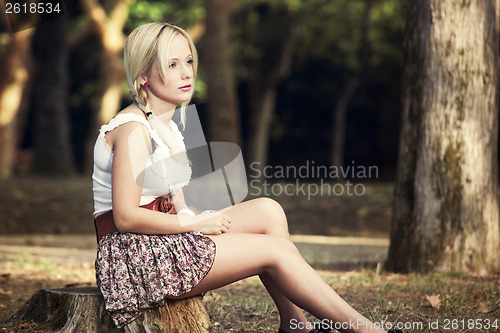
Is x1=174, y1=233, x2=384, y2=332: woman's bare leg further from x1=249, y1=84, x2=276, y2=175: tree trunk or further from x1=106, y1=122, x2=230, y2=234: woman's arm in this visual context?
x1=249, y1=84, x2=276, y2=175: tree trunk

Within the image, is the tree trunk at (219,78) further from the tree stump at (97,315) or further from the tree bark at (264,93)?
the tree stump at (97,315)

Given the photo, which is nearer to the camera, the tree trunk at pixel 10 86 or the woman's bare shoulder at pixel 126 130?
the woman's bare shoulder at pixel 126 130

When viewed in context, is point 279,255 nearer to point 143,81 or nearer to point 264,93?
point 143,81

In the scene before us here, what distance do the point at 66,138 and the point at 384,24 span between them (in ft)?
35.7

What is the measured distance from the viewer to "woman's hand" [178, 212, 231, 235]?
11.1 ft

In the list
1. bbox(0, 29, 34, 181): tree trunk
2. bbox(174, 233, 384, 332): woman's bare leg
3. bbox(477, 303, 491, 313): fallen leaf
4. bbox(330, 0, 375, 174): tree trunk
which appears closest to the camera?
bbox(174, 233, 384, 332): woman's bare leg

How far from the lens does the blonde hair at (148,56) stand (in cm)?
337

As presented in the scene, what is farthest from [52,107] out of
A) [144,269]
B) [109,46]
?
[144,269]

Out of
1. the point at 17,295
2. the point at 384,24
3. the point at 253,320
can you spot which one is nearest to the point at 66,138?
the point at 384,24

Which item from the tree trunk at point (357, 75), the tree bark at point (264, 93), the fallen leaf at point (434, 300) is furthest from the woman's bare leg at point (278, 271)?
the tree bark at point (264, 93)

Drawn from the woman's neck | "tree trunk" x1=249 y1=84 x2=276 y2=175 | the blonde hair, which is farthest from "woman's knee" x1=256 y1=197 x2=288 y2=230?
"tree trunk" x1=249 y1=84 x2=276 y2=175

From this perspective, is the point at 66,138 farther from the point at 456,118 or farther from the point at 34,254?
the point at 456,118

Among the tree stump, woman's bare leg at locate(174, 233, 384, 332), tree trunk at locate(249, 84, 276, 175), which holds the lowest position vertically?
tree trunk at locate(249, 84, 276, 175)

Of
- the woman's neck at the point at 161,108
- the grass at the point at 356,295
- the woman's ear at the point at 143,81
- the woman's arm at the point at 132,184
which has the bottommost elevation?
the grass at the point at 356,295
